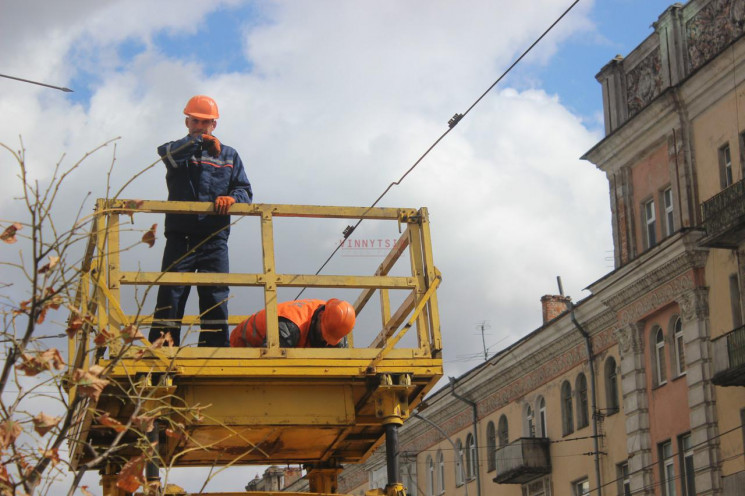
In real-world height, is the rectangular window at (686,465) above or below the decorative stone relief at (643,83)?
below

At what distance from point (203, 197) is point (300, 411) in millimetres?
1931

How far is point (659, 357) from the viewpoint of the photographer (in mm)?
32500

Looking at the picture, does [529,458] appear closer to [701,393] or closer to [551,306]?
[551,306]

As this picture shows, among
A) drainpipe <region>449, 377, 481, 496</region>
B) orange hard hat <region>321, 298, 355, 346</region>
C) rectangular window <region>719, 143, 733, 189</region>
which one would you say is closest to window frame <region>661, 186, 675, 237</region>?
rectangular window <region>719, 143, 733, 189</region>

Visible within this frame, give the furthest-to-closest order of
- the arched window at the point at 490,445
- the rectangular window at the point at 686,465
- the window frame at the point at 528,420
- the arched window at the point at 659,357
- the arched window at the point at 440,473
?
the arched window at the point at 440,473 → the arched window at the point at 490,445 → the window frame at the point at 528,420 → the arched window at the point at 659,357 → the rectangular window at the point at 686,465

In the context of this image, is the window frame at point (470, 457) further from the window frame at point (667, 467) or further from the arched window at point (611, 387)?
the window frame at point (667, 467)

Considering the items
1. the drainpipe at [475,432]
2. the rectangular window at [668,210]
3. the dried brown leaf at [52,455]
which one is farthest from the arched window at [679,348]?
the dried brown leaf at [52,455]

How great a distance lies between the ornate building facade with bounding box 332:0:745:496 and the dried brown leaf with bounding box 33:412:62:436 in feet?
75.8

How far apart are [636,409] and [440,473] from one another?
1373cm

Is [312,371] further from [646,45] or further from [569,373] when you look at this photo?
[569,373]

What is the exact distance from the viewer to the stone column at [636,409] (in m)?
32.3

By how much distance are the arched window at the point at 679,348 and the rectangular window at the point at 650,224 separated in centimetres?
217

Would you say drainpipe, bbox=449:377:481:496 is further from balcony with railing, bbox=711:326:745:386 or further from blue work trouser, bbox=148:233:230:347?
blue work trouser, bbox=148:233:230:347

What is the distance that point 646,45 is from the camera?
33094mm
